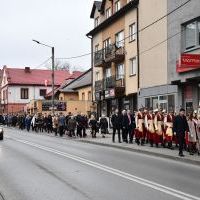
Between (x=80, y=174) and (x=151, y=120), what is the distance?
35.8 feet

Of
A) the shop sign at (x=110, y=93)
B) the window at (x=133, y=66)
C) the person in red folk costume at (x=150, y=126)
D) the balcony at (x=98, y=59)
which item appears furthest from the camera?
the balcony at (x=98, y=59)

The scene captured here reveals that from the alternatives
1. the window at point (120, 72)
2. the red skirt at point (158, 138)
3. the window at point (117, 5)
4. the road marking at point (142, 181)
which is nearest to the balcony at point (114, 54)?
the window at point (120, 72)

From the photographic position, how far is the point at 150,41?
1334 inches

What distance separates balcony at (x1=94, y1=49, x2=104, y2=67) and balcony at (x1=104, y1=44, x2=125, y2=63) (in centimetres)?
118

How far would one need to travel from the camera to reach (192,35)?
27766 mm

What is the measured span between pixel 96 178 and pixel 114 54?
28.9 metres

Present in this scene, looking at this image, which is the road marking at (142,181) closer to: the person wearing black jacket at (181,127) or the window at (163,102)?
the person wearing black jacket at (181,127)

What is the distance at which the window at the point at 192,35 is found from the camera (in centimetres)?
2730

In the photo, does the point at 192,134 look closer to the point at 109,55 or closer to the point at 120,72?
the point at 120,72

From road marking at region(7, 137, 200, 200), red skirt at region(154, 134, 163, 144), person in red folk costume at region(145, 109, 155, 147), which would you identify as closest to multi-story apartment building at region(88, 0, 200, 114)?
person in red folk costume at region(145, 109, 155, 147)

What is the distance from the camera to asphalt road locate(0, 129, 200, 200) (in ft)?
34.1

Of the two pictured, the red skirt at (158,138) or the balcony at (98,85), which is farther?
the balcony at (98,85)

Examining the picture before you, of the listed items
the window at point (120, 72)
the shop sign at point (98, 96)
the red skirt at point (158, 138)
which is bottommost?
the red skirt at point (158, 138)

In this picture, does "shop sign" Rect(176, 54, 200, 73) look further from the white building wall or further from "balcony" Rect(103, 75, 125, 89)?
the white building wall
